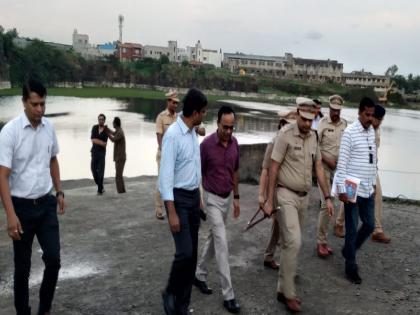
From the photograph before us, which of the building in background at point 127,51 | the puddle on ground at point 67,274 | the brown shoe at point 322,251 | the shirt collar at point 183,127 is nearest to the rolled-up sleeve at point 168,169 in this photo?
the shirt collar at point 183,127

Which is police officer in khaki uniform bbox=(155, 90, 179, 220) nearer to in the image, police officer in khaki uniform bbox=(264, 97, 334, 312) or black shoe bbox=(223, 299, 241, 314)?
police officer in khaki uniform bbox=(264, 97, 334, 312)

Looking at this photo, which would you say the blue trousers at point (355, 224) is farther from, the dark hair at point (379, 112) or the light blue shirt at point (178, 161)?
the light blue shirt at point (178, 161)

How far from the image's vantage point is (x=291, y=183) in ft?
13.8

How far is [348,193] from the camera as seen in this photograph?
462 centimetres

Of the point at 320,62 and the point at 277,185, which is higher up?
the point at 320,62

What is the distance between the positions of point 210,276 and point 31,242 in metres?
2.03

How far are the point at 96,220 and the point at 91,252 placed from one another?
1423 mm

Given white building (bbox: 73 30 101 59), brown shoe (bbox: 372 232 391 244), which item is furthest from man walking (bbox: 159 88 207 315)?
white building (bbox: 73 30 101 59)

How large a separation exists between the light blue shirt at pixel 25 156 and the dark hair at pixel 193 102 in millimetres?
1141

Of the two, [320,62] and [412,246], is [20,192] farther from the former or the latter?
[320,62]

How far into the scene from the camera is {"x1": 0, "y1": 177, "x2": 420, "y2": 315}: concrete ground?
4.16 meters

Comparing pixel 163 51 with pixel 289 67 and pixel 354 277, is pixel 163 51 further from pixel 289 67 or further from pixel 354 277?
pixel 354 277

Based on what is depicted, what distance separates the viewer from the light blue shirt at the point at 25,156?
323 cm

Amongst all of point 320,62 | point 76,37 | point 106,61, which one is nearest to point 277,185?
point 106,61
